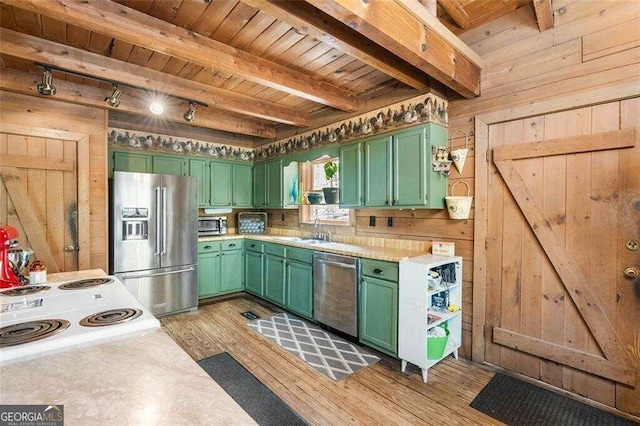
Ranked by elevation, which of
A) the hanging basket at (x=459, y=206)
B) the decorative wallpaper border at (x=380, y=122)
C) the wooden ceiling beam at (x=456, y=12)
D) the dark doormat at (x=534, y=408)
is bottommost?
the dark doormat at (x=534, y=408)

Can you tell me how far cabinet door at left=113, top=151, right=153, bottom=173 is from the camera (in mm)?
4023

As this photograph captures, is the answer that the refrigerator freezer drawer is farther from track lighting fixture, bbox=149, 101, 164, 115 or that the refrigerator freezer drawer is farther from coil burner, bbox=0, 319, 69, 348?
coil burner, bbox=0, 319, 69, 348

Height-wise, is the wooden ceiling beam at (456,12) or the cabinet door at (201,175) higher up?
the wooden ceiling beam at (456,12)

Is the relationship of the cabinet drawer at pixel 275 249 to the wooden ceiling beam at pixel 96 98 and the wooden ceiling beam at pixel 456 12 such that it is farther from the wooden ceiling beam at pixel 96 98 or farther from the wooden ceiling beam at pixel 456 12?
the wooden ceiling beam at pixel 456 12

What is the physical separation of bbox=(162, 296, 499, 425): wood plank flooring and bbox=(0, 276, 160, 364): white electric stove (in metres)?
1.38

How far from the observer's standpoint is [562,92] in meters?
2.29

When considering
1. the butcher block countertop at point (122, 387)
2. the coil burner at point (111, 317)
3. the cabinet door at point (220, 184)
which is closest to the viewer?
the butcher block countertop at point (122, 387)

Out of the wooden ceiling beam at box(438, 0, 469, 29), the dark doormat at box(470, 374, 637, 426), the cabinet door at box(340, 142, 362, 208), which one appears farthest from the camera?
the cabinet door at box(340, 142, 362, 208)

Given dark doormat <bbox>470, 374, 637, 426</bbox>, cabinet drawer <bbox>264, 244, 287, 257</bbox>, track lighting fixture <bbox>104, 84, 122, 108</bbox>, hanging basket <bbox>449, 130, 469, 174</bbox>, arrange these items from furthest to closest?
1. cabinet drawer <bbox>264, 244, 287, 257</bbox>
2. track lighting fixture <bbox>104, 84, 122, 108</bbox>
3. hanging basket <bbox>449, 130, 469, 174</bbox>
4. dark doormat <bbox>470, 374, 637, 426</bbox>

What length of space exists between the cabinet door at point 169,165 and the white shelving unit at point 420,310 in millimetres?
3503

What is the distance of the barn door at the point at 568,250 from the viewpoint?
2.06 m

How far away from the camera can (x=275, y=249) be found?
4152 millimetres

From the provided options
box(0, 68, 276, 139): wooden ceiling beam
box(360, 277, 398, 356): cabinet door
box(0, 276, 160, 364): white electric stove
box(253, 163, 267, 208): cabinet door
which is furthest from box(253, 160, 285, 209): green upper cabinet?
box(0, 276, 160, 364): white electric stove

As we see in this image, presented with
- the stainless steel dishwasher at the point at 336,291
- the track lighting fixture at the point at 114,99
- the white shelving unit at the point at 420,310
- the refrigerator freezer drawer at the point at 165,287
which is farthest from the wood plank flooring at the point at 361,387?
the track lighting fixture at the point at 114,99
